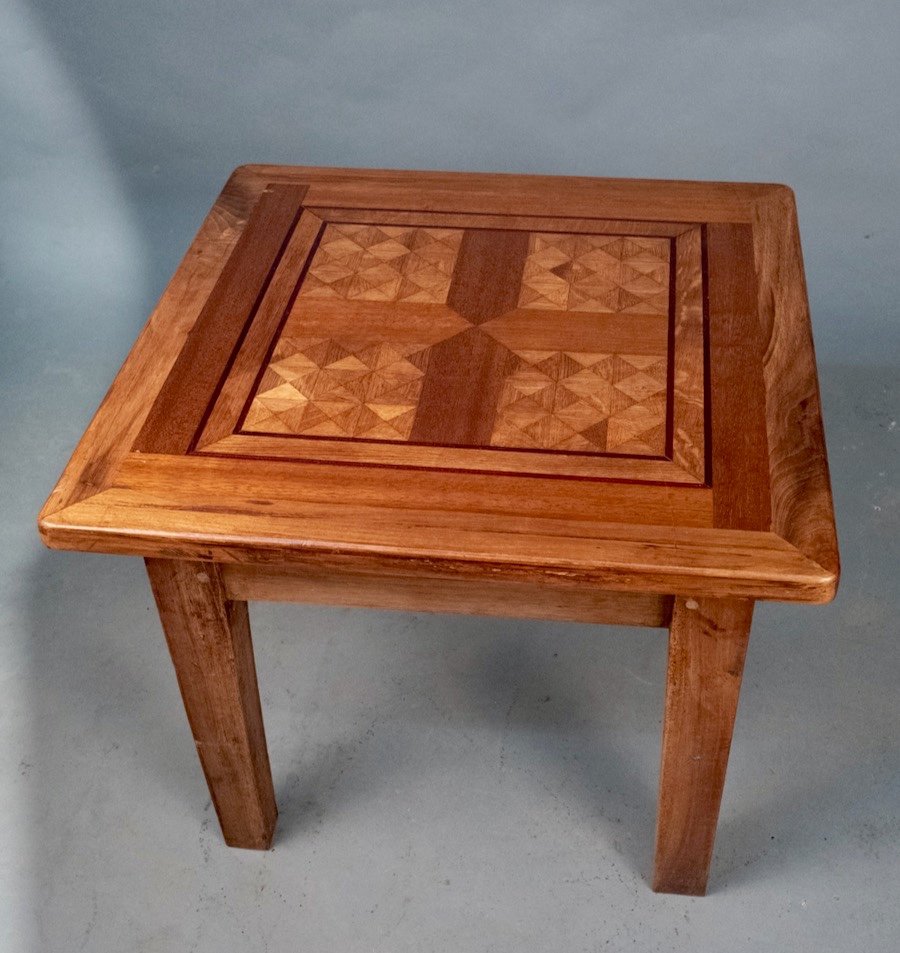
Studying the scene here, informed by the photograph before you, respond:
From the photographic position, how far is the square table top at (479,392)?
64.7 inches

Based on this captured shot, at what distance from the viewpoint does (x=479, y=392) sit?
189 centimetres

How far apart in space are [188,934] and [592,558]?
2.75 ft

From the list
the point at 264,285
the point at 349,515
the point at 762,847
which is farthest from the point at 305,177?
the point at 762,847

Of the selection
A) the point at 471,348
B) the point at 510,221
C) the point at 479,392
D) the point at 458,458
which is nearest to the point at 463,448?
the point at 458,458

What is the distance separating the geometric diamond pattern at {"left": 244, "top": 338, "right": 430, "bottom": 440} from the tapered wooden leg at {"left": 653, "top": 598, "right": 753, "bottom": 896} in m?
0.42

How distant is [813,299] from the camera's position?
122 inches

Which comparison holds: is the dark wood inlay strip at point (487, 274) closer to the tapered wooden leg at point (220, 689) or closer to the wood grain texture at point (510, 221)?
the wood grain texture at point (510, 221)

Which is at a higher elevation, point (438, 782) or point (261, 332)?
point (261, 332)

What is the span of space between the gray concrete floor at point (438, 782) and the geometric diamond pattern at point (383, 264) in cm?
62

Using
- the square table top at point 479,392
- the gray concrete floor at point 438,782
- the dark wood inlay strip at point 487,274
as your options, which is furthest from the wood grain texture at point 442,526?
the gray concrete floor at point 438,782

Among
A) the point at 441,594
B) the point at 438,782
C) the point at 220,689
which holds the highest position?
the point at 441,594

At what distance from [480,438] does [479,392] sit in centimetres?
10

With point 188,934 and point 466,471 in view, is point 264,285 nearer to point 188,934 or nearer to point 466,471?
point 466,471

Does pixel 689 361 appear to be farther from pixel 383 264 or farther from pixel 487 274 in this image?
pixel 383 264
